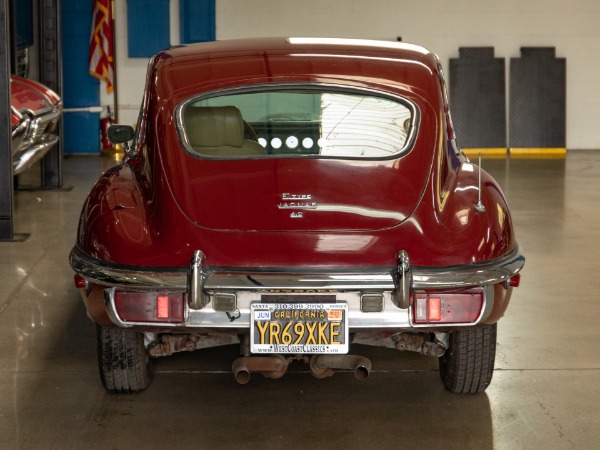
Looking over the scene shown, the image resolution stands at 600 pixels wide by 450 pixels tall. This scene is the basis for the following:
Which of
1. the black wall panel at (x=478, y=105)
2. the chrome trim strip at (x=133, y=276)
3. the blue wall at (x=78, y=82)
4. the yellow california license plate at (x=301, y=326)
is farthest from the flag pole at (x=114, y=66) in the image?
the yellow california license plate at (x=301, y=326)

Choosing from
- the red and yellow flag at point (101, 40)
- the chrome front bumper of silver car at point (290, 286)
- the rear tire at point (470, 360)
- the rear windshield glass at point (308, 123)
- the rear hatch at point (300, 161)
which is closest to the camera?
the chrome front bumper of silver car at point (290, 286)

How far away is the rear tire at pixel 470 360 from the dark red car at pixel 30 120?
5.34m

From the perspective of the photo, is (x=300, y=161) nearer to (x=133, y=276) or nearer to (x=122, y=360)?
(x=133, y=276)

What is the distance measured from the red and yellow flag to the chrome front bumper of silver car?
411 inches

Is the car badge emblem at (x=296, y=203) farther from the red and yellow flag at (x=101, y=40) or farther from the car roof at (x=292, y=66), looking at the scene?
the red and yellow flag at (x=101, y=40)

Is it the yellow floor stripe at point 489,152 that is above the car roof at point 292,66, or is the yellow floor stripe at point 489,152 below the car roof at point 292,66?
below

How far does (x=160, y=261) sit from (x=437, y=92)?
1.47 meters

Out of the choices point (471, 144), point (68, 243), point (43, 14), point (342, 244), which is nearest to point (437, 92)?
point (342, 244)

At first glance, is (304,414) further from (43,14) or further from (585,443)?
(43,14)

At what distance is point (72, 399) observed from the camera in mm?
4562

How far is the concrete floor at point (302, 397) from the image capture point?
4.13m

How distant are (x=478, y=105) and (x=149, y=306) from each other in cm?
1128

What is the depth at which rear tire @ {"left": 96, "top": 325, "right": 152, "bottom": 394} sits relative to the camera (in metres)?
4.41

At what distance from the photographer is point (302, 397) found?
457 cm
